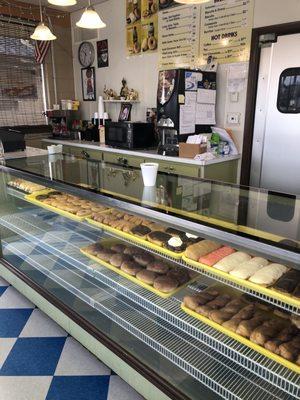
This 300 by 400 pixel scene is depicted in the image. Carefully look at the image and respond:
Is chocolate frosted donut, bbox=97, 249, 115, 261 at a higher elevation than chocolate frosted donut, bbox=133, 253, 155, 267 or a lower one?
lower

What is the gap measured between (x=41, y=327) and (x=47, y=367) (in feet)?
1.26

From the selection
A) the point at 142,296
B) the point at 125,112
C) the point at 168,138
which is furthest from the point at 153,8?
the point at 142,296

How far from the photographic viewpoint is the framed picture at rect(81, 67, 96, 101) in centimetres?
511

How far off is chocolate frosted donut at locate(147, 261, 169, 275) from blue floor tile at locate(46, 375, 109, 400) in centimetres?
70

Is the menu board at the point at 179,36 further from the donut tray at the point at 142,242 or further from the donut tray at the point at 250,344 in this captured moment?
the donut tray at the point at 250,344

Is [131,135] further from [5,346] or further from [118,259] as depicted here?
[5,346]

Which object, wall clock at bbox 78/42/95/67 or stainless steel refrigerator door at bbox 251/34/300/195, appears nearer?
stainless steel refrigerator door at bbox 251/34/300/195

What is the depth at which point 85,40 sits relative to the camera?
16.7 ft

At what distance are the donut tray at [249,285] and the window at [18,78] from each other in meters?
4.40

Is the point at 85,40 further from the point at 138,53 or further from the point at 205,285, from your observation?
the point at 205,285

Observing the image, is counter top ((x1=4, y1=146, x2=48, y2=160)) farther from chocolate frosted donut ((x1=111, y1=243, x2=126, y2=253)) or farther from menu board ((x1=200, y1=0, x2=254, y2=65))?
menu board ((x1=200, y1=0, x2=254, y2=65))

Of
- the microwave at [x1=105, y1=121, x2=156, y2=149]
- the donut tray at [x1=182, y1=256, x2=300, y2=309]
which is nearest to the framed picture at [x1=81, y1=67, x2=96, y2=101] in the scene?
the microwave at [x1=105, y1=121, x2=156, y2=149]

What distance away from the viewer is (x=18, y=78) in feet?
16.0

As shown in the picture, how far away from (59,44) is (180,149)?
10.4ft
